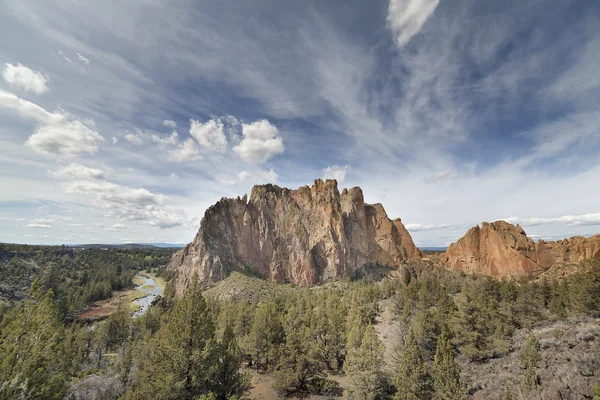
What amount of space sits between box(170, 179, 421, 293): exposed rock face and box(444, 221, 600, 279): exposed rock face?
1354 inches

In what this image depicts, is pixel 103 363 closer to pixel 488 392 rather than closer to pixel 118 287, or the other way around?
pixel 488 392

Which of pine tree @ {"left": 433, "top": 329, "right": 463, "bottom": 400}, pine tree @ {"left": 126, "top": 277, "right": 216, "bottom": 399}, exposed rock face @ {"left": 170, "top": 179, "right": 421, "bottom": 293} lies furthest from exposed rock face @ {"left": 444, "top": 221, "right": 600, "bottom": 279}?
pine tree @ {"left": 126, "top": 277, "right": 216, "bottom": 399}

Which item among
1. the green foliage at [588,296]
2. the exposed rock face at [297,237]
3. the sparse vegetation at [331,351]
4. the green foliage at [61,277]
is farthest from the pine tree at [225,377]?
the exposed rock face at [297,237]

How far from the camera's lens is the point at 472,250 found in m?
124

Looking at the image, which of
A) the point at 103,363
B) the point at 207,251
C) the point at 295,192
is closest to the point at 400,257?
the point at 295,192

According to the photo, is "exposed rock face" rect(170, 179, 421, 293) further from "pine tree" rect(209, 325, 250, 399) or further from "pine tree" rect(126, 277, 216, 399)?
"pine tree" rect(126, 277, 216, 399)

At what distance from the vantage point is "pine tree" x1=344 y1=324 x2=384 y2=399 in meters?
27.8

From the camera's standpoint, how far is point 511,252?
10588 cm

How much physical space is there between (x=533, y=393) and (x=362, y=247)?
443ft

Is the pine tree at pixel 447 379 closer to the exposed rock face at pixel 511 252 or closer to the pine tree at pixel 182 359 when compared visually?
the pine tree at pixel 182 359

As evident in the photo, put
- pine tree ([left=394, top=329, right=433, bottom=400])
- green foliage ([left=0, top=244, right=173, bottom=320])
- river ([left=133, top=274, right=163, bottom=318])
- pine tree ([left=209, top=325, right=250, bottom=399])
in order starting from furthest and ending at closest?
river ([left=133, top=274, right=163, bottom=318]), green foliage ([left=0, top=244, right=173, bottom=320]), pine tree ([left=394, top=329, right=433, bottom=400]), pine tree ([left=209, top=325, right=250, bottom=399])

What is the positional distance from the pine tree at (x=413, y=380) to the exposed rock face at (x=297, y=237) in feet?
377

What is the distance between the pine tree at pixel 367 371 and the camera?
27.8 m

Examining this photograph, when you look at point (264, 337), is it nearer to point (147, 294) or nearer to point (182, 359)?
point (182, 359)
